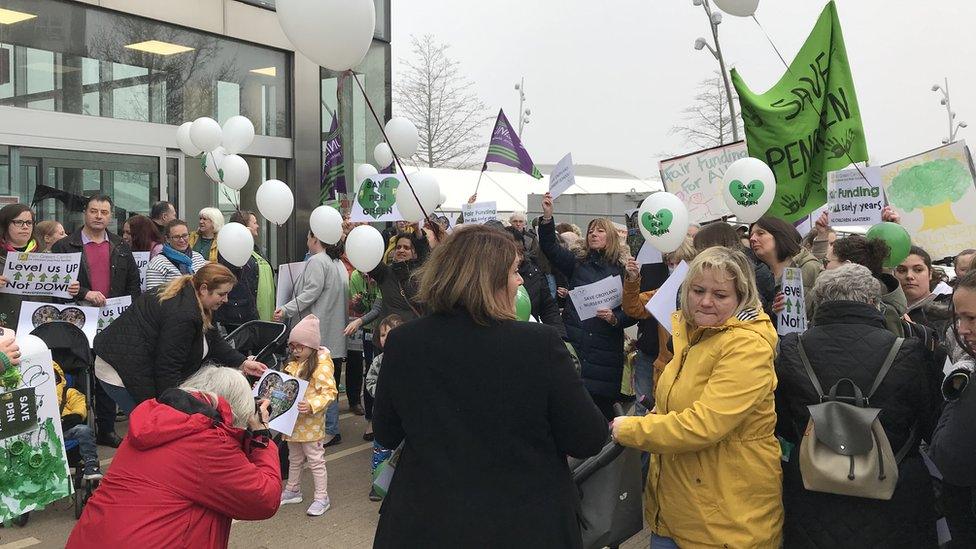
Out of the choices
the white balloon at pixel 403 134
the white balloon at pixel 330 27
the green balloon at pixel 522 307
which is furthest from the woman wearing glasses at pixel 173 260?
the green balloon at pixel 522 307

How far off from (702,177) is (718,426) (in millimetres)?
5272

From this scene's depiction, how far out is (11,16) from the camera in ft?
31.9

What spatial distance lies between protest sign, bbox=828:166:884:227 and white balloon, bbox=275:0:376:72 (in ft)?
11.8

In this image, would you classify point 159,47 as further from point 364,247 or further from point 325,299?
point 364,247

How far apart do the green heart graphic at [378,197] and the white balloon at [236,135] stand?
2.45m

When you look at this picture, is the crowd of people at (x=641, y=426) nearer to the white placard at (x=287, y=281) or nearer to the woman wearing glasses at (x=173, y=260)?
the woman wearing glasses at (x=173, y=260)

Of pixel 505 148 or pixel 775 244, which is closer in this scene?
pixel 775 244

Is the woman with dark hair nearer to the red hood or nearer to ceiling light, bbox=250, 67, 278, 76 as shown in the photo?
the red hood

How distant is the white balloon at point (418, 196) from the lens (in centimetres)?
716

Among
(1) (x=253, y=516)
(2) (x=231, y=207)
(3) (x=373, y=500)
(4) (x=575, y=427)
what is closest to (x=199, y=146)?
(2) (x=231, y=207)

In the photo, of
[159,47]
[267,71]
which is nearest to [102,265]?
[159,47]

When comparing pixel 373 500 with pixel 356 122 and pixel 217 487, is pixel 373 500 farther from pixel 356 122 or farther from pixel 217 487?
pixel 356 122

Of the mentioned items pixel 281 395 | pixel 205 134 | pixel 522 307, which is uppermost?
pixel 205 134

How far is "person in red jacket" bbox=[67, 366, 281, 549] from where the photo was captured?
9.25 feet
